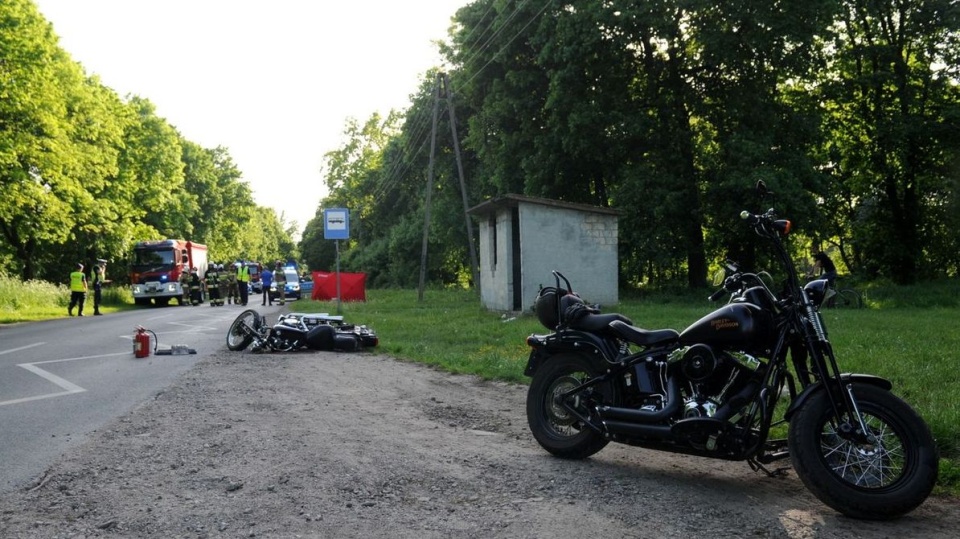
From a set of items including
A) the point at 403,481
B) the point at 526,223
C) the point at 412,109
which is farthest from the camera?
the point at 412,109

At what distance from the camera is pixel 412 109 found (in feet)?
159

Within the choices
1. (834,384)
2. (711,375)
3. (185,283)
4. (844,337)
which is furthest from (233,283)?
(834,384)

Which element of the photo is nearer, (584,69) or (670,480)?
(670,480)

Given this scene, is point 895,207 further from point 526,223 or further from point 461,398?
point 461,398

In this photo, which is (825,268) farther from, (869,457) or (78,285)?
(78,285)

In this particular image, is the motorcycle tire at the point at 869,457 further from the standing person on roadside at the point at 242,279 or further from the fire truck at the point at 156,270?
the fire truck at the point at 156,270

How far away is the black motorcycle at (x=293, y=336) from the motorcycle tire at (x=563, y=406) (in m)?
8.41

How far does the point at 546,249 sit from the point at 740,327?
17.7 meters

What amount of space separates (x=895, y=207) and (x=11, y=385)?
104 feet

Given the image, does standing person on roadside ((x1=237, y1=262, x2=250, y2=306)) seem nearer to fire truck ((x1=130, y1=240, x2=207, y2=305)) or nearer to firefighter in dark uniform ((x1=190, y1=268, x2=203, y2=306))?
firefighter in dark uniform ((x1=190, y1=268, x2=203, y2=306))

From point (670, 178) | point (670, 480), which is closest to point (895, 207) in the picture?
point (670, 178)

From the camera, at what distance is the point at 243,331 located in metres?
→ 14.1

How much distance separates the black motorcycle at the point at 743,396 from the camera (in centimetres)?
441

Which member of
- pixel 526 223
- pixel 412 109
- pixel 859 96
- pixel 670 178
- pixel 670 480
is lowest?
pixel 670 480
